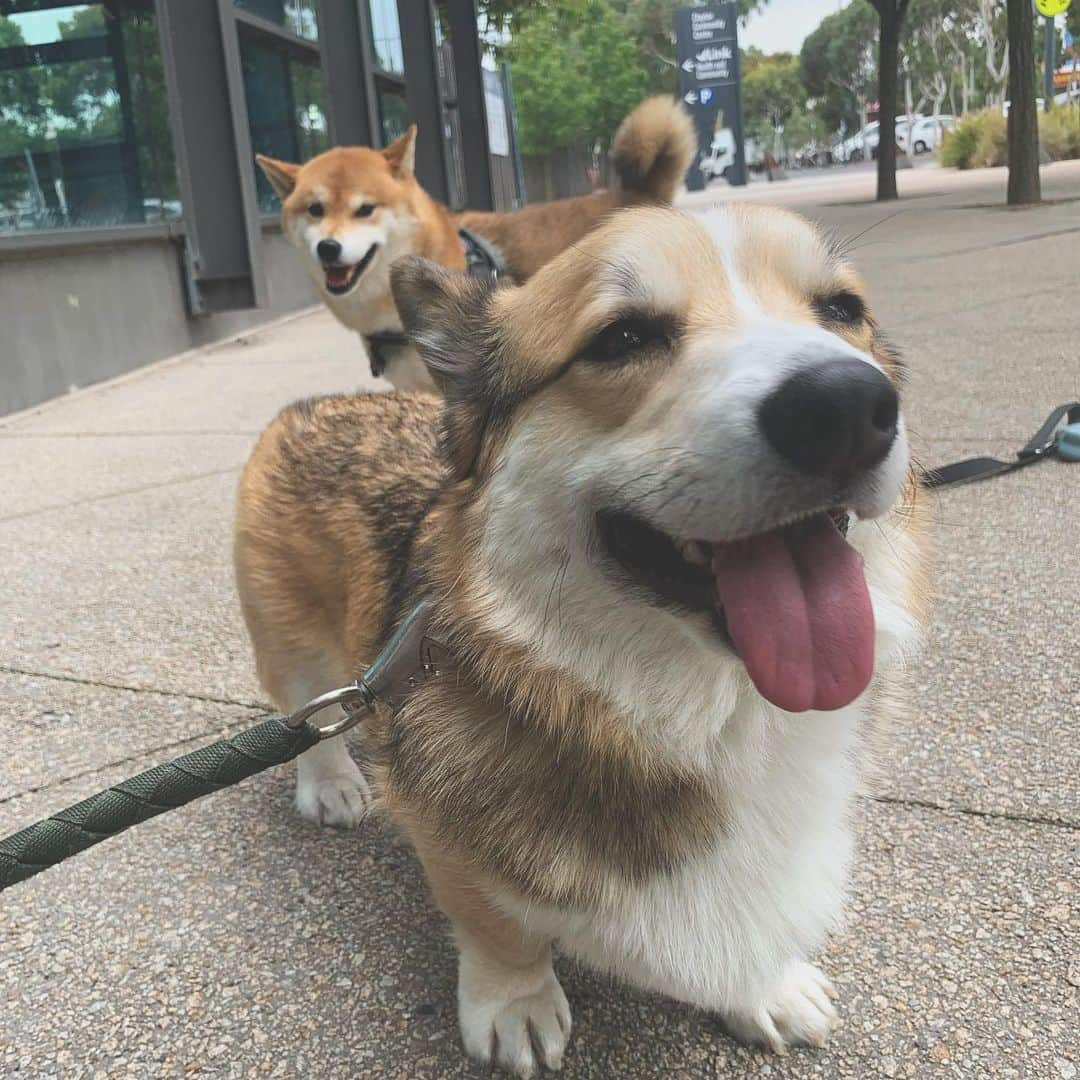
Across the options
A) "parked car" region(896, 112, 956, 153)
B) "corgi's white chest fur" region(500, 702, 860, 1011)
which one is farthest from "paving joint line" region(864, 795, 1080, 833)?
"parked car" region(896, 112, 956, 153)

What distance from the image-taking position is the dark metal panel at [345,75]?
1370 cm

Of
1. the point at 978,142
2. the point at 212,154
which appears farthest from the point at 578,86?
the point at 212,154

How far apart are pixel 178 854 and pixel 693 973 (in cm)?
154

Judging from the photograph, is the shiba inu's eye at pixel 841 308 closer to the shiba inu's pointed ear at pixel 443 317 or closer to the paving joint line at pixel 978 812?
the shiba inu's pointed ear at pixel 443 317

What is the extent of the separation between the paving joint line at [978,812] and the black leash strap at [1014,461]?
2121 mm

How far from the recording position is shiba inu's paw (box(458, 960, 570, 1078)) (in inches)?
76.6

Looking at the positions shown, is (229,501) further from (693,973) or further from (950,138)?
(950,138)

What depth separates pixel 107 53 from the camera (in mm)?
9461

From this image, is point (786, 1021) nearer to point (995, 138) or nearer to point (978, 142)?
point (995, 138)

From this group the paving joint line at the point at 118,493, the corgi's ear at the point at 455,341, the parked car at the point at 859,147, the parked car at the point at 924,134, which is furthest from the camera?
the parked car at the point at 859,147

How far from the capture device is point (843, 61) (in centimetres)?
8906

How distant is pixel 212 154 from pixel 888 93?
1754cm

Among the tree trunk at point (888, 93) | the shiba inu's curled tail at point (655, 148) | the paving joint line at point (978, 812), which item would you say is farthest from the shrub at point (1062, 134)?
the paving joint line at point (978, 812)

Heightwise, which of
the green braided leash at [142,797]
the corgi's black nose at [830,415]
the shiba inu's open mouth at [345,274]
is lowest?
the green braided leash at [142,797]
